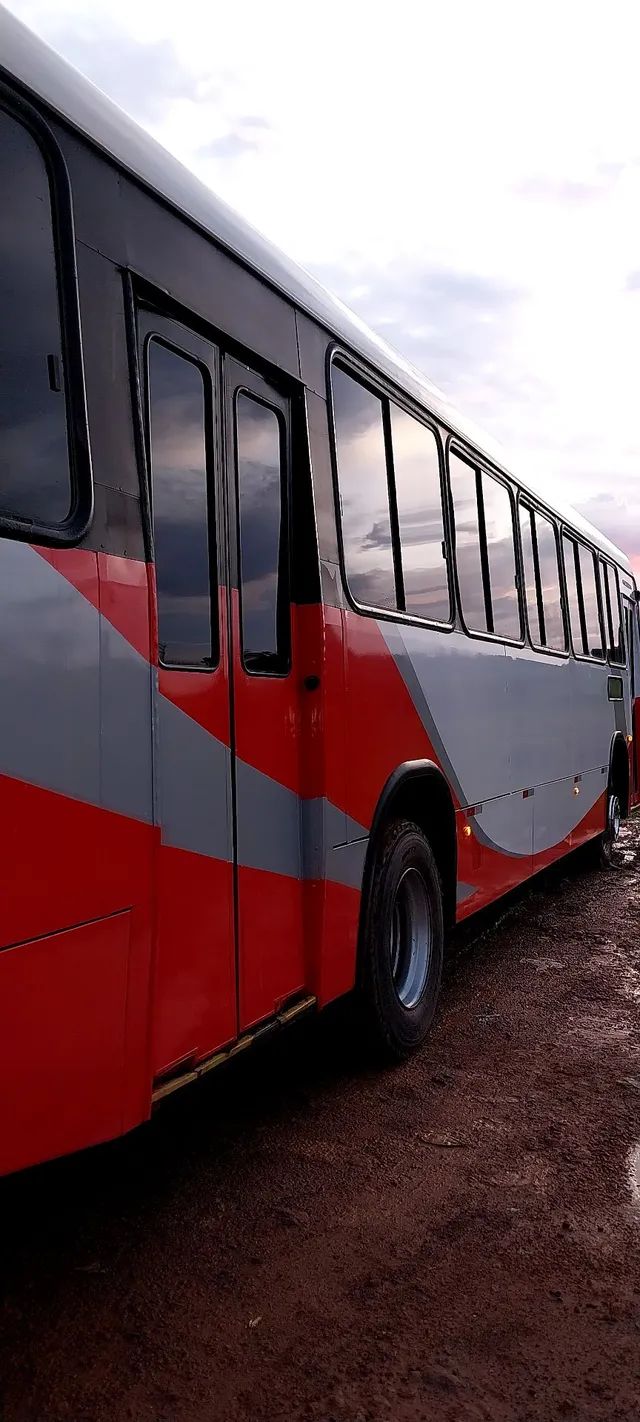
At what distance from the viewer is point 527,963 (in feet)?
23.2

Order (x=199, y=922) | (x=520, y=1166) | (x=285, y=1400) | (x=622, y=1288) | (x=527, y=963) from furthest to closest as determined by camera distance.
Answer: (x=527, y=963) < (x=520, y=1166) < (x=199, y=922) < (x=622, y=1288) < (x=285, y=1400)

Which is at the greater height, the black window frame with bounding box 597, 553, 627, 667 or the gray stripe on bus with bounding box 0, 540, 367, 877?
the black window frame with bounding box 597, 553, 627, 667

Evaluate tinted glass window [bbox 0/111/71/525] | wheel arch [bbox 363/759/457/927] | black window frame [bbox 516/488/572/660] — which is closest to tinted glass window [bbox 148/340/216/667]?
tinted glass window [bbox 0/111/71/525]

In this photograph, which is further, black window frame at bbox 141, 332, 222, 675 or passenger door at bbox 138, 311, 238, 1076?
black window frame at bbox 141, 332, 222, 675

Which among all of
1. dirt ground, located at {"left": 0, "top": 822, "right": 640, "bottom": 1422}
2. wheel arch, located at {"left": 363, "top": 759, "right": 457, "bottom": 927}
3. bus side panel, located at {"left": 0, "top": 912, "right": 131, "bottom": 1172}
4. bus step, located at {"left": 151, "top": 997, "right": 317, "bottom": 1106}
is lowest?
dirt ground, located at {"left": 0, "top": 822, "right": 640, "bottom": 1422}

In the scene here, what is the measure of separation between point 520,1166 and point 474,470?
3.85 meters

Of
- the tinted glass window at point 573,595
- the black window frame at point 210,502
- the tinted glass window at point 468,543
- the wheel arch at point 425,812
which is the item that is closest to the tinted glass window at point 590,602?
the tinted glass window at point 573,595

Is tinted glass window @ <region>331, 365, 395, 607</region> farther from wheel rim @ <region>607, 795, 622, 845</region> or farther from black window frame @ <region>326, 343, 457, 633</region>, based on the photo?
wheel rim @ <region>607, 795, 622, 845</region>

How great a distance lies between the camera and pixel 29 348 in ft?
9.11

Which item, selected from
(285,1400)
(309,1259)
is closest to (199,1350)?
(285,1400)

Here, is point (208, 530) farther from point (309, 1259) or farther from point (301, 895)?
point (309, 1259)

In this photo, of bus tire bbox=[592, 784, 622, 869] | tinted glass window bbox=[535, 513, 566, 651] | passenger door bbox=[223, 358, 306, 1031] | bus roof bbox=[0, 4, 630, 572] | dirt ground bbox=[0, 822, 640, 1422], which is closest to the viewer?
dirt ground bbox=[0, 822, 640, 1422]

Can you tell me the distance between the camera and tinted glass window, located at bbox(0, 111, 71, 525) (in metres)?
2.69

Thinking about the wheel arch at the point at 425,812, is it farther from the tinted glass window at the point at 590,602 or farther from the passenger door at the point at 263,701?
the tinted glass window at the point at 590,602
